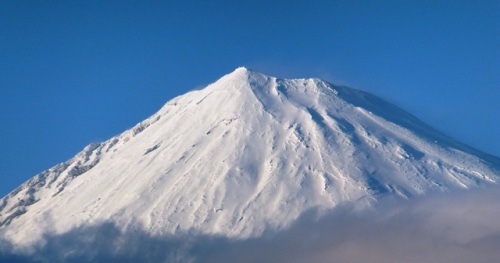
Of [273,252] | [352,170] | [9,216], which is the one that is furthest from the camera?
[9,216]

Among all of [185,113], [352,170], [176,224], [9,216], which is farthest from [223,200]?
[9,216]

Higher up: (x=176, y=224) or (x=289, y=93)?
(x=289, y=93)

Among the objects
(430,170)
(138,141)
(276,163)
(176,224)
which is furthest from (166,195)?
(430,170)

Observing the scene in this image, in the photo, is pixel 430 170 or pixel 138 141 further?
pixel 138 141

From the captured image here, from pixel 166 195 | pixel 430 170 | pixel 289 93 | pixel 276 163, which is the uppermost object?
pixel 289 93

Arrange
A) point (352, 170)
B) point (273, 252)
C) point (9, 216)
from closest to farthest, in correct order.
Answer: point (273, 252), point (352, 170), point (9, 216)

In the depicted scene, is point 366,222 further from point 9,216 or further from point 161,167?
point 9,216

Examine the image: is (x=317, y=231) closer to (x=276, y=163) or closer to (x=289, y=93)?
(x=276, y=163)
